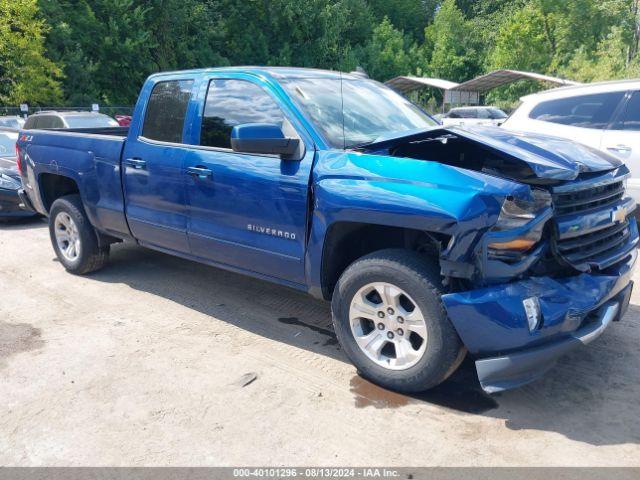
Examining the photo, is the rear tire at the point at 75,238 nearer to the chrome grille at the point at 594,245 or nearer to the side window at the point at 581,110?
the chrome grille at the point at 594,245

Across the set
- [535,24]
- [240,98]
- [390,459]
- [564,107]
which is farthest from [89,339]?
[535,24]

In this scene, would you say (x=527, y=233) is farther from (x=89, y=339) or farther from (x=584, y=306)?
(x=89, y=339)

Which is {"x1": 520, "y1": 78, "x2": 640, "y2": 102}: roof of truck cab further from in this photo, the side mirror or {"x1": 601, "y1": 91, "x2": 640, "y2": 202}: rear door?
the side mirror

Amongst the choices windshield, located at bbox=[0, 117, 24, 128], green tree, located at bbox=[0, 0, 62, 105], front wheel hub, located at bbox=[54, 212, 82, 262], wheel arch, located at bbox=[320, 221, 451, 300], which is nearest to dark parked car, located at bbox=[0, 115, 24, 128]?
windshield, located at bbox=[0, 117, 24, 128]

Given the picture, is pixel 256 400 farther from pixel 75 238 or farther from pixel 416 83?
pixel 416 83

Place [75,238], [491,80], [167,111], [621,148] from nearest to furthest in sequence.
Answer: [167,111]
[75,238]
[621,148]
[491,80]

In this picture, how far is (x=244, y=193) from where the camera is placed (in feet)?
13.7

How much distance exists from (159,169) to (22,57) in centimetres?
2391

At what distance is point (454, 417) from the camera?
3.33 m

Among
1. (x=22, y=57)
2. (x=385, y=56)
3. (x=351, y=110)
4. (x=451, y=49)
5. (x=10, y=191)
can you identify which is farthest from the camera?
(x=451, y=49)

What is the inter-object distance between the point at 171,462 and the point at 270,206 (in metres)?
1.79

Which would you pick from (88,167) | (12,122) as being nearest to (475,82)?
(12,122)

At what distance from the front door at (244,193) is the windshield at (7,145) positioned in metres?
6.88

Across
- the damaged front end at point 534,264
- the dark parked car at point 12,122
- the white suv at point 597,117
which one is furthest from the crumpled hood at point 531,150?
the dark parked car at point 12,122
